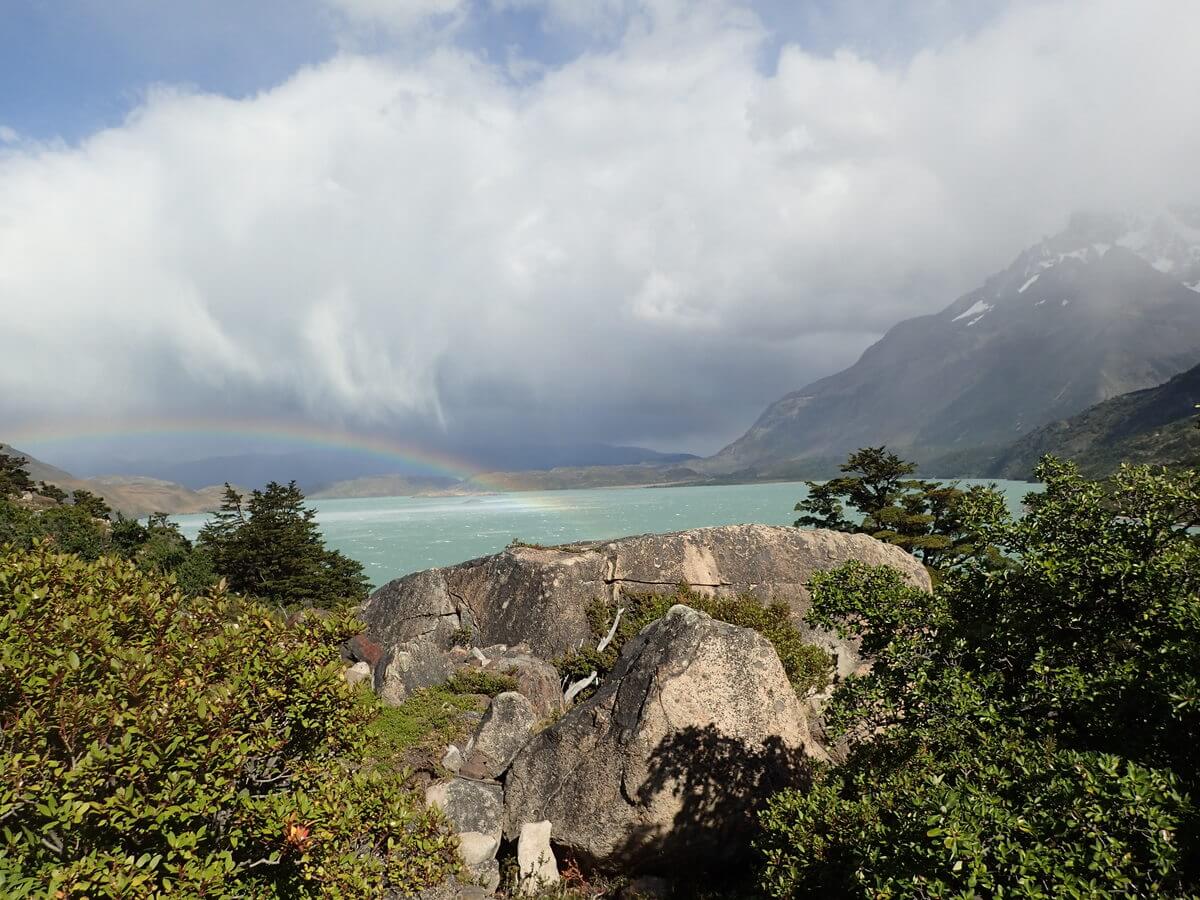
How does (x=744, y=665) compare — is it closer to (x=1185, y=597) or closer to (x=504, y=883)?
(x=504, y=883)

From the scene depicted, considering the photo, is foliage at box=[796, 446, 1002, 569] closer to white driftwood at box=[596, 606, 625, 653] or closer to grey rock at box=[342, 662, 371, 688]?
white driftwood at box=[596, 606, 625, 653]

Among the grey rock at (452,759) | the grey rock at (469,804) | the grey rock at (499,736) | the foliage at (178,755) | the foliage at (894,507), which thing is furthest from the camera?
the foliage at (894,507)

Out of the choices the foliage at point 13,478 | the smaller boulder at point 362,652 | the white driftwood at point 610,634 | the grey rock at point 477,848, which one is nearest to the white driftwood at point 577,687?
the white driftwood at point 610,634

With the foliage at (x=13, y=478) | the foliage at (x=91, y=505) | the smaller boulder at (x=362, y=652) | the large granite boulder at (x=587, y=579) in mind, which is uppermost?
the foliage at (x=13, y=478)

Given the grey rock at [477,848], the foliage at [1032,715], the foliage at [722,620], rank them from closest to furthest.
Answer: the foliage at [1032,715], the grey rock at [477,848], the foliage at [722,620]

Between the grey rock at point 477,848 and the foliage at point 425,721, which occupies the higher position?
the foliage at point 425,721

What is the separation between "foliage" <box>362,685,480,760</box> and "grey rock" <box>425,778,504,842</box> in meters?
1.80

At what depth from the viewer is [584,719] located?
15273mm

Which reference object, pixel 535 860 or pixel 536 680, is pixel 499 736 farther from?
pixel 535 860

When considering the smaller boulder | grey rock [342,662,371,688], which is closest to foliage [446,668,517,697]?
grey rock [342,662,371,688]

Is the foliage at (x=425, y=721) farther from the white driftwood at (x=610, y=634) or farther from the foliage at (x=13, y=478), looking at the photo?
the foliage at (x=13, y=478)

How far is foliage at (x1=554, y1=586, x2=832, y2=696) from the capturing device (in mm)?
19719

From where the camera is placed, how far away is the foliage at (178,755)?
207 inches

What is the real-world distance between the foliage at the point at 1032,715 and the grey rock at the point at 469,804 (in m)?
7.35
